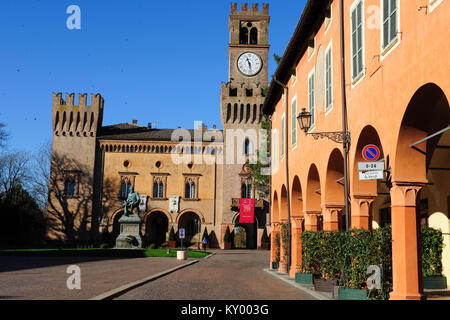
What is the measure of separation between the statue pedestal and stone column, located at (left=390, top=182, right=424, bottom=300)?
34.5 meters

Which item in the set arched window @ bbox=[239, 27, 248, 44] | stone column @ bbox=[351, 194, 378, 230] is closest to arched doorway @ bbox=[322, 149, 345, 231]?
stone column @ bbox=[351, 194, 378, 230]

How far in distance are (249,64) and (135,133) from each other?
55.3 feet

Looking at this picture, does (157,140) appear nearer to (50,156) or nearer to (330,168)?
(50,156)

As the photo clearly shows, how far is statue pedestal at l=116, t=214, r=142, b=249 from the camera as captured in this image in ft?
139

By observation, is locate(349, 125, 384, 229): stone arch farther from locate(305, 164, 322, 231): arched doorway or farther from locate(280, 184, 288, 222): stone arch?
locate(280, 184, 288, 222): stone arch

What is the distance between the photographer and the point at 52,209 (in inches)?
2365

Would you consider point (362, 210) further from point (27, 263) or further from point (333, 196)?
point (27, 263)

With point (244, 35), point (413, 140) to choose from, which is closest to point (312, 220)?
point (413, 140)

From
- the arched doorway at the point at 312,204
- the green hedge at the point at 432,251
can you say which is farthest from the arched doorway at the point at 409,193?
the arched doorway at the point at 312,204

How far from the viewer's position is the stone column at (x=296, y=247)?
20.8m

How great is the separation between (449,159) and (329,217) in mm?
4213

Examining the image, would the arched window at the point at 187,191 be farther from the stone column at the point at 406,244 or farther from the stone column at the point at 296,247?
the stone column at the point at 406,244

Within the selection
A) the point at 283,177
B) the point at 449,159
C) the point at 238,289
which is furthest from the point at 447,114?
the point at 283,177

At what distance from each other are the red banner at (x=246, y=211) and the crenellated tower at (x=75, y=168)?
1741 centimetres
